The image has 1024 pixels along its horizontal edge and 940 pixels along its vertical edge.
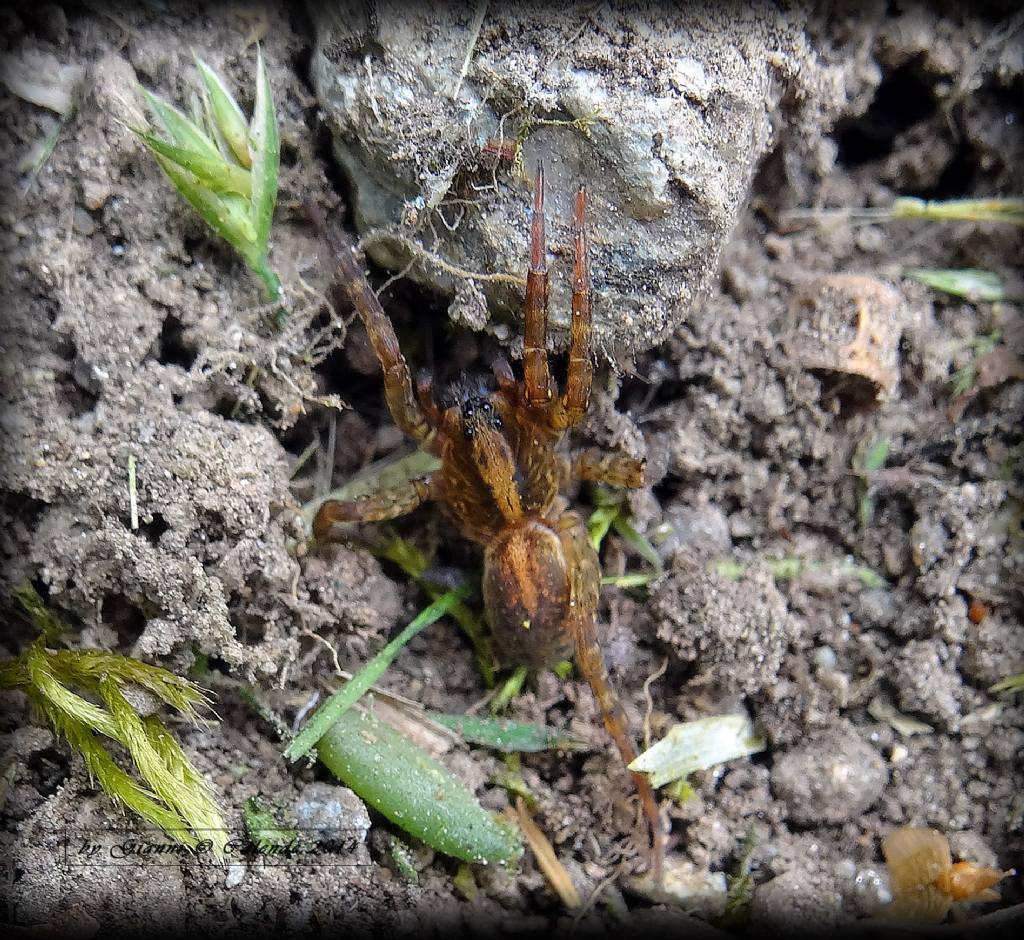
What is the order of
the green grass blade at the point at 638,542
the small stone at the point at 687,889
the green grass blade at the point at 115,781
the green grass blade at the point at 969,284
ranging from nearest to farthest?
the green grass blade at the point at 115,781
the small stone at the point at 687,889
the green grass blade at the point at 638,542
the green grass blade at the point at 969,284

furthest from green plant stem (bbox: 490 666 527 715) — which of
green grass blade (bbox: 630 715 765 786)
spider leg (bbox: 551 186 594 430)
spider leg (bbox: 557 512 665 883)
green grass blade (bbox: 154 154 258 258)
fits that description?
green grass blade (bbox: 154 154 258 258)

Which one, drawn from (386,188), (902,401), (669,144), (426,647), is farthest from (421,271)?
(902,401)

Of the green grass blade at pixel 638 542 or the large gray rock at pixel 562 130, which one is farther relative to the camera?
the green grass blade at pixel 638 542

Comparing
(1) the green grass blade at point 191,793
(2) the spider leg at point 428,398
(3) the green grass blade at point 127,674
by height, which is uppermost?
(2) the spider leg at point 428,398

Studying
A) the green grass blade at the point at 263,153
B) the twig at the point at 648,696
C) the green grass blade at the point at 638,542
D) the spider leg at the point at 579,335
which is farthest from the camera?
the green grass blade at the point at 638,542

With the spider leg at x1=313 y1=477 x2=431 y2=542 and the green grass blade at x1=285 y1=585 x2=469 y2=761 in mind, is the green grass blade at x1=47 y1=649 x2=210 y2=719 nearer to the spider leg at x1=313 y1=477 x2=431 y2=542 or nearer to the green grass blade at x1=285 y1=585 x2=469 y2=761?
the green grass blade at x1=285 y1=585 x2=469 y2=761

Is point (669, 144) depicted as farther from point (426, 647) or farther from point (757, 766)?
point (757, 766)

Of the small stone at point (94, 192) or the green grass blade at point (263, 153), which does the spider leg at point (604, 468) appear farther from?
the small stone at point (94, 192)

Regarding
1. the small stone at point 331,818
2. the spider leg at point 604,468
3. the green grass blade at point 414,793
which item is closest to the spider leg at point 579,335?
the spider leg at point 604,468
